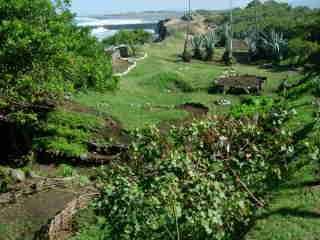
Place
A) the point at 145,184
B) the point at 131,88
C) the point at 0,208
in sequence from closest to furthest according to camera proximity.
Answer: the point at 145,184 → the point at 0,208 → the point at 131,88

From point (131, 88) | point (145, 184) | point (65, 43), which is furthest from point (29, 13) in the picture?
point (131, 88)

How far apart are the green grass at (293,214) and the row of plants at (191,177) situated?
1498 mm

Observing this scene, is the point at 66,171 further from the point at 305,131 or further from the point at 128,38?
→ the point at 128,38

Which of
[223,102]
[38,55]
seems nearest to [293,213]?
[38,55]

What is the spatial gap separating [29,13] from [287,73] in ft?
65.0

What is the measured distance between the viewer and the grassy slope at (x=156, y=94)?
67.6 feet

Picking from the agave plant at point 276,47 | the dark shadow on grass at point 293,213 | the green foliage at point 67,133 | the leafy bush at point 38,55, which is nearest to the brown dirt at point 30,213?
the leafy bush at point 38,55

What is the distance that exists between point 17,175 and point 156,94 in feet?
42.1

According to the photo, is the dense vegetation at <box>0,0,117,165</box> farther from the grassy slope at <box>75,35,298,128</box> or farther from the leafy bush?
the grassy slope at <box>75,35,298,128</box>

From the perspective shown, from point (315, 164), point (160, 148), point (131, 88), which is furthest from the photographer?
point (131, 88)

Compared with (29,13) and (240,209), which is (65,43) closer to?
(29,13)

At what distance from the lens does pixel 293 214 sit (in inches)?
333

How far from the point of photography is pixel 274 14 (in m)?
71.4

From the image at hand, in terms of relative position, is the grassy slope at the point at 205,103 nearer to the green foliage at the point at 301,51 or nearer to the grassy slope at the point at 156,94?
the grassy slope at the point at 156,94
